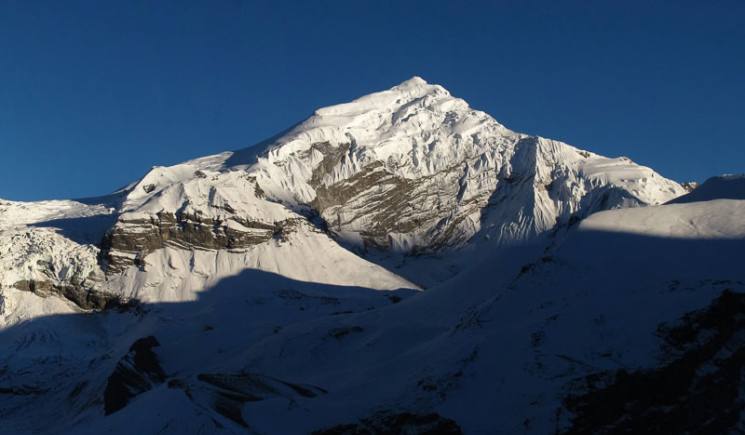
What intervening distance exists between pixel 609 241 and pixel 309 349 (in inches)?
1408

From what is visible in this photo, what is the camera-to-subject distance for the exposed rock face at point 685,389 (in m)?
88.8

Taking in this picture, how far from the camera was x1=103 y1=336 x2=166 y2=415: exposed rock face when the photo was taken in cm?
13800

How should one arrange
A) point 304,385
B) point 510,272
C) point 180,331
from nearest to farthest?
point 304,385
point 510,272
point 180,331

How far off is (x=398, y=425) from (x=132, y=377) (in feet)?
185

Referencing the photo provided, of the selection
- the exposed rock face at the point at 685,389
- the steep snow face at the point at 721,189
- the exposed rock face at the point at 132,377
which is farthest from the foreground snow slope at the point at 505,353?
the steep snow face at the point at 721,189

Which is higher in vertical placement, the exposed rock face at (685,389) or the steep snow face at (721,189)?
the steep snow face at (721,189)

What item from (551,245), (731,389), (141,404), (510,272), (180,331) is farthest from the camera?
(180,331)

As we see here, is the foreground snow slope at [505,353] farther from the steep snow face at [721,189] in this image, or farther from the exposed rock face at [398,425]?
the steep snow face at [721,189]

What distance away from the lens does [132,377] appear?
142 m

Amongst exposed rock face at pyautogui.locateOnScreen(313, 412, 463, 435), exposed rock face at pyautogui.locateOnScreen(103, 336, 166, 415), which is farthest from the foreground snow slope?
exposed rock face at pyautogui.locateOnScreen(103, 336, 166, 415)

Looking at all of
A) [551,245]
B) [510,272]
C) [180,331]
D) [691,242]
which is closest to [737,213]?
[691,242]

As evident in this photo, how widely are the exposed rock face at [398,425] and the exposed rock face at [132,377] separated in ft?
151

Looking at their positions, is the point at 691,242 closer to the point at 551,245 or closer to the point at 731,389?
the point at 551,245

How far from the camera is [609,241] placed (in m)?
118
